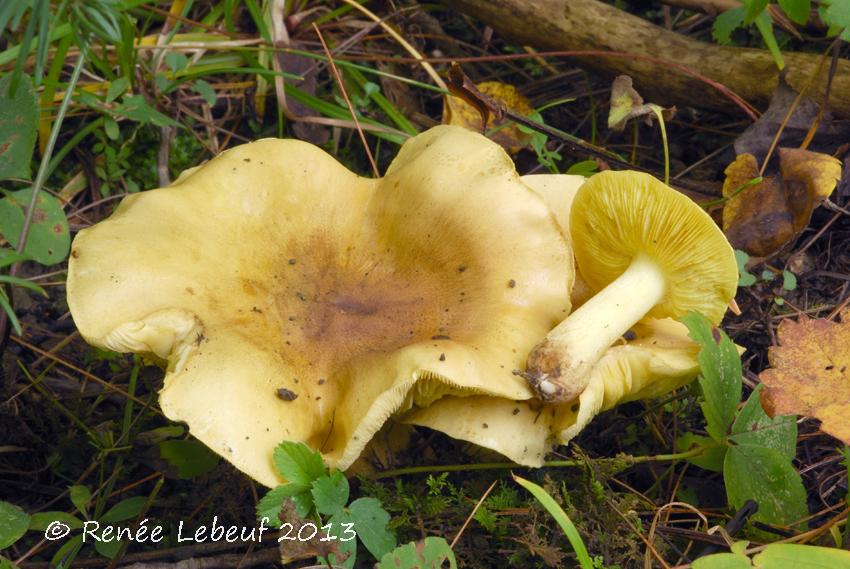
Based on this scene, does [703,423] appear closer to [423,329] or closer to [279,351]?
[423,329]

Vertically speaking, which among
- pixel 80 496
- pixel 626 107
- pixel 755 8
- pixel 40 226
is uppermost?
pixel 755 8

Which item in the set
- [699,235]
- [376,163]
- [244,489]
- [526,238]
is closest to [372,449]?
[244,489]

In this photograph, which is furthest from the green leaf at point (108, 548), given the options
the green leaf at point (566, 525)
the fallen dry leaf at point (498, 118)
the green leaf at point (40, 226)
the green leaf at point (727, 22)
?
the green leaf at point (727, 22)

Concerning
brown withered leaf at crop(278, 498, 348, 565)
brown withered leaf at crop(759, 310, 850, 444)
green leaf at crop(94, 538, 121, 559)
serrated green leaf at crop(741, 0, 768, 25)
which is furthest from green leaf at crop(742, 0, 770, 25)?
green leaf at crop(94, 538, 121, 559)

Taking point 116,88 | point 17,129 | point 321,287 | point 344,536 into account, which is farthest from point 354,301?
point 116,88

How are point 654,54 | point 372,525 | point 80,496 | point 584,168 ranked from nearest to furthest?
point 372,525, point 80,496, point 584,168, point 654,54

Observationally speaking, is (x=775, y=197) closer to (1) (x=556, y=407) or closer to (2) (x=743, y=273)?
(2) (x=743, y=273)
